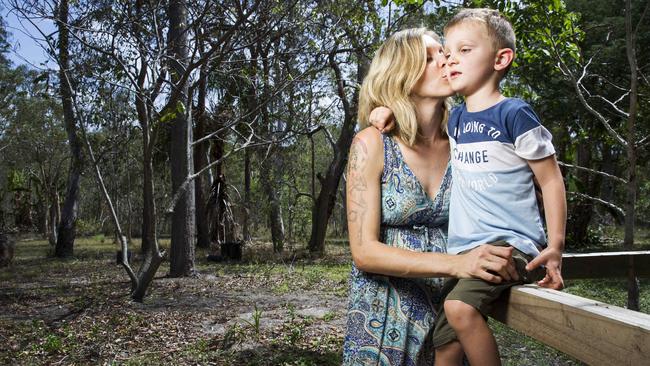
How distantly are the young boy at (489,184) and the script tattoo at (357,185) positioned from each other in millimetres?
248

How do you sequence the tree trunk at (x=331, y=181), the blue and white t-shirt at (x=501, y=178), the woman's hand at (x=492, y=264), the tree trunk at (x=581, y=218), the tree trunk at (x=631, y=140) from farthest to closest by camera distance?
the tree trunk at (x=581, y=218) < the tree trunk at (x=331, y=181) < the tree trunk at (x=631, y=140) < the blue and white t-shirt at (x=501, y=178) < the woman's hand at (x=492, y=264)

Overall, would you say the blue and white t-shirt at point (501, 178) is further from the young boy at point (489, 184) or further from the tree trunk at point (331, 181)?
the tree trunk at point (331, 181)

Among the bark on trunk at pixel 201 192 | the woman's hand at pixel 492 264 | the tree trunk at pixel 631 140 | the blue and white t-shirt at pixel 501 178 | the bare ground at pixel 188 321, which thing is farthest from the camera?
the bark on trunk at pixel 201 192

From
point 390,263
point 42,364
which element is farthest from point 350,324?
point 42,364

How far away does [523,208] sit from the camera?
5.11 feet

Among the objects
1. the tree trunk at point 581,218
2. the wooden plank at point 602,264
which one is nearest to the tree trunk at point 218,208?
the tree trunk at point 581,218

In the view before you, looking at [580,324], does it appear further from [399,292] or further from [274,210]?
[274,210]

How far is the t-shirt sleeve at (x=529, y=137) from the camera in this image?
152cm

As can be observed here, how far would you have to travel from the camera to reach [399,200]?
68.1 inches

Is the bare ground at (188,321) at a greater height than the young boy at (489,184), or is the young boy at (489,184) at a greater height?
the young boy at (489,184)

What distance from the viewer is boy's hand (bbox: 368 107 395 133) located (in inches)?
68.3

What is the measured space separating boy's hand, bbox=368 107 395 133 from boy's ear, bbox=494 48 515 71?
31cm

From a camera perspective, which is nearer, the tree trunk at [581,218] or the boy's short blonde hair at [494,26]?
the boy's short blonde hair at [494,26]

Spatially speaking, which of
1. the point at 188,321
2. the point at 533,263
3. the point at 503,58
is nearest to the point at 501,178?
the point at 533,263
